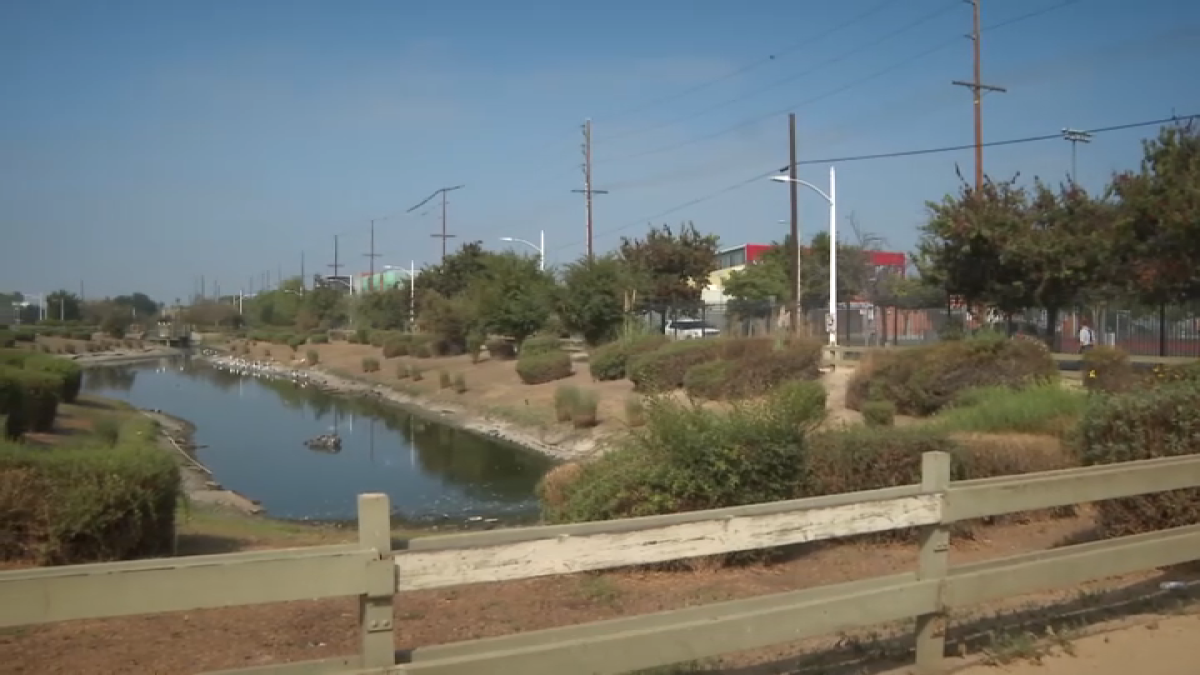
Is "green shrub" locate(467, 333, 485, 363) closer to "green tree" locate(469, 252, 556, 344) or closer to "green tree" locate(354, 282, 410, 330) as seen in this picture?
"green tree" locate(469, 252, 556, 344)

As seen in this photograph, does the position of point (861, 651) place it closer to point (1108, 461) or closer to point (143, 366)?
point (1108, 461)

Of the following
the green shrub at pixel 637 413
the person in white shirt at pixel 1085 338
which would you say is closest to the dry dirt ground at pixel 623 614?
the green shrub at pixel 637 413

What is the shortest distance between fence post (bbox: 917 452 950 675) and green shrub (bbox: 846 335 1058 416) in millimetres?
17352

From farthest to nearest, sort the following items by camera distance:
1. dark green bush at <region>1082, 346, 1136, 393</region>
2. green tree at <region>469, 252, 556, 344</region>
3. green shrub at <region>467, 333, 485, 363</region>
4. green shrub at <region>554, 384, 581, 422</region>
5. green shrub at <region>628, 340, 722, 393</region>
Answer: green shrub at <region>467, 333, 485, 363</region> < green tree at <region>469, 252, 556, 344</region> < green shrub at <region>628, 340, 722, 393</region> < green shrub at <region>554, 384, 581, 422</region> < dark green bush at <region>1082, 346, 1136, 393</region>

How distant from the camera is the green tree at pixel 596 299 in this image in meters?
52.4

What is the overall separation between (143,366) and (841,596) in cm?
8108

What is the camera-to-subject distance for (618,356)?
137ft

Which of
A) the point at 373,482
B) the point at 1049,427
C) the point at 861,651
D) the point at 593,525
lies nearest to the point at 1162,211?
the point at 1049,427

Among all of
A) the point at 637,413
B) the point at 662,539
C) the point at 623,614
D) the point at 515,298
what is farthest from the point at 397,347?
the point at 662,539

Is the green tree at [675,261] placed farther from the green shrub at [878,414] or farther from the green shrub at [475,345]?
the green shrub at [878,414]

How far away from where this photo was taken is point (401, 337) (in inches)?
2830

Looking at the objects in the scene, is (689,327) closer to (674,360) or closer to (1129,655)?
(674,360)

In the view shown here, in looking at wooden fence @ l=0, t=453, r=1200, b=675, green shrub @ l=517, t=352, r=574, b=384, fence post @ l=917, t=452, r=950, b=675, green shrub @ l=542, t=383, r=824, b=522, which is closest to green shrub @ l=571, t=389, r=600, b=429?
green shrub @ l=517, t=352, r=574, b=384

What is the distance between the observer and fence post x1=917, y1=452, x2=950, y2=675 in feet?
20.0
